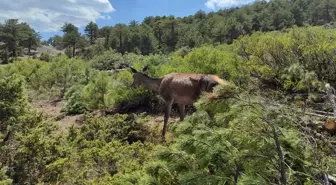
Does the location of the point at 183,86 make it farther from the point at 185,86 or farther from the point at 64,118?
the point at 64,118

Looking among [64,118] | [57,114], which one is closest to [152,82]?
[64,118]

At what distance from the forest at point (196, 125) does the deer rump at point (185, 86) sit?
688 millimetres

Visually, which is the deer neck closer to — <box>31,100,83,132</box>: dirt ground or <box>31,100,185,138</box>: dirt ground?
<box>31,100,185,138</box>: dirt ground

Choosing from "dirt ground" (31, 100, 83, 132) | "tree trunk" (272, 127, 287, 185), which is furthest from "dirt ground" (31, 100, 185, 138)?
"tree trunk" (272, 127, 287, 185)

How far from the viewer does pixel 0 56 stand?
51281 millimetres

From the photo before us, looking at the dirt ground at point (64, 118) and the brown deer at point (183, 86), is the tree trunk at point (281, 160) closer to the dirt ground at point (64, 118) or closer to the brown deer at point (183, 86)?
the brown deer at point (183, 86)

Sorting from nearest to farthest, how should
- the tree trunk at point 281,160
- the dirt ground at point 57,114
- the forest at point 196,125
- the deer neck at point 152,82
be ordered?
the tree trunk at point 281,160
the forest at point 196,125
the deer neck at point 152,82
the dirt ground at point 57,114

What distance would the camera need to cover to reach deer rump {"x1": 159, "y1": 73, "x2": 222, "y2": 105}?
25.3 ft

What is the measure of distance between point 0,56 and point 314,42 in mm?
52289

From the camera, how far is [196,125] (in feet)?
11.0

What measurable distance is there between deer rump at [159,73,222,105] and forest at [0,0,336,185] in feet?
2.26

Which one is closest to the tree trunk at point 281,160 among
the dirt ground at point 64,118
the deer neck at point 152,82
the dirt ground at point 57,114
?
the dirt ground at point 64,118

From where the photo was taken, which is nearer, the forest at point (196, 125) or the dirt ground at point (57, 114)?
the forest at point (196, 125)

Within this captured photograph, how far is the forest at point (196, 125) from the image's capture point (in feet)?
8.30
